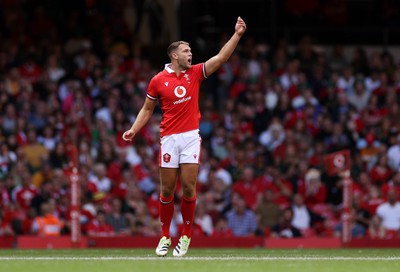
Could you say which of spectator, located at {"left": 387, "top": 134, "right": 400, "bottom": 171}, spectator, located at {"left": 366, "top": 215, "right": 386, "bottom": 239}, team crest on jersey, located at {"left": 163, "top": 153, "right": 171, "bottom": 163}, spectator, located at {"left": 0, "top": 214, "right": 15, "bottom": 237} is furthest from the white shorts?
spectator, located at {"left": 387, "top": 134, "right": 400, "bottom": 171}

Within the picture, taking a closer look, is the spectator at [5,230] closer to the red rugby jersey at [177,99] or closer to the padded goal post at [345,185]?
the padded goal post at [345,185]

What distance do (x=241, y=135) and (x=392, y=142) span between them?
10.3 ft

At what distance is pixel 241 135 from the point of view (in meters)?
24.6

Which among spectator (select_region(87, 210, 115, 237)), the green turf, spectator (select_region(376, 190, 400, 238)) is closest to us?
the green turf

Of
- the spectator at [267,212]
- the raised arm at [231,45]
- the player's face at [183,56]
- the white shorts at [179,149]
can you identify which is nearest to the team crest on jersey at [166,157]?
the white shorts at [179,149]

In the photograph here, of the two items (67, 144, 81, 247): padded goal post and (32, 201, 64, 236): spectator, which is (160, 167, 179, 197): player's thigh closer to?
(67, 144, 81, 247): padded goal post

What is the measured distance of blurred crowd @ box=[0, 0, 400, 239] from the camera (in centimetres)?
2178

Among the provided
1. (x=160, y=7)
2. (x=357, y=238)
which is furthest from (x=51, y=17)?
(x=357, y=238)

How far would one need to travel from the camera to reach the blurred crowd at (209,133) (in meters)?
21.8

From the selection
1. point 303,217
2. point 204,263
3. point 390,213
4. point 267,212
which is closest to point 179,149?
point 204,263

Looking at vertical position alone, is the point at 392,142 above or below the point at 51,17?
below

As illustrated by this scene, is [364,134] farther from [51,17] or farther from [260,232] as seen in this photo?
[51,17]

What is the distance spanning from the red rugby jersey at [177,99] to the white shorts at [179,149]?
71mm

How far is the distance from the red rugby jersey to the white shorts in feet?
0.23
